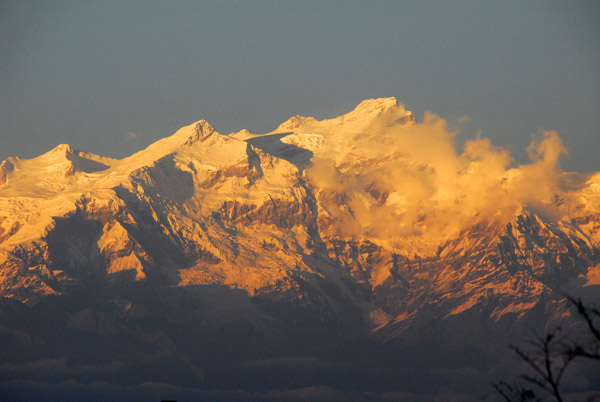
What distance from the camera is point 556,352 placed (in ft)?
128

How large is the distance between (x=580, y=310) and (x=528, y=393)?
13.8ft

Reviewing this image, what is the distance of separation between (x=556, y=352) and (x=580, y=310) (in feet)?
8.66

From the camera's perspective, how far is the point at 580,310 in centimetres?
3712

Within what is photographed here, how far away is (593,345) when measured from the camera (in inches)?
1535

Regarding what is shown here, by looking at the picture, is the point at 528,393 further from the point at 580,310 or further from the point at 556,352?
the point at 580,310

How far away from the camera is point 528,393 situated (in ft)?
130

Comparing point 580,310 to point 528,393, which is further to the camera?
point 528,393

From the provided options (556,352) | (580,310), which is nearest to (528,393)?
(556,352)

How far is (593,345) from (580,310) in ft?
8.31

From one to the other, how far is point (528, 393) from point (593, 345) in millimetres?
2876

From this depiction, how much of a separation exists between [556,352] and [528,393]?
1.82 m
